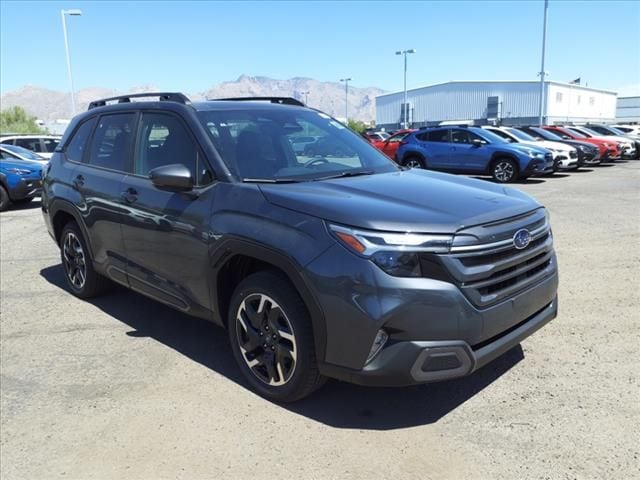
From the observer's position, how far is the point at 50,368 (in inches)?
158

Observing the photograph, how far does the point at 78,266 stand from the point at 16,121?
166 feet

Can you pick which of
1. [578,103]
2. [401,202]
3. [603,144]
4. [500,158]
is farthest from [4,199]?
[578,103]

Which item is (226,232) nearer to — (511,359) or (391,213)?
(391,213)

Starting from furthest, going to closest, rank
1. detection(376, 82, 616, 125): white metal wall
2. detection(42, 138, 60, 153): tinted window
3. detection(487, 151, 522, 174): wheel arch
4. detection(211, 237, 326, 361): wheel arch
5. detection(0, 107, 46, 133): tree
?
1. detection(376, 82, 616, 125): white metal wall
2. detection(0, 107, 46, 133): tree
3. detection(42, 138, 60, 153): tinted window
4. detection(487, 151, 522, 174): wheel arch
5. detection(211, 237, 326, 361): wheel arch

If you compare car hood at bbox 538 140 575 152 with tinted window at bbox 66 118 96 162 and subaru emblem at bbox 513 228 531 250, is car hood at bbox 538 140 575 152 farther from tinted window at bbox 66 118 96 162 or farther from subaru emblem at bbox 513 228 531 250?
subaru emblem at bbox 513 228 531 250

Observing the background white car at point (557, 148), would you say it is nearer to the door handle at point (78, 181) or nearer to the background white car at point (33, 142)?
the background white car at point (33, 142)

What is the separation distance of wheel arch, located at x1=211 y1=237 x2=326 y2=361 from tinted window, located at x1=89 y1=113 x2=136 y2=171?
4.97 feet

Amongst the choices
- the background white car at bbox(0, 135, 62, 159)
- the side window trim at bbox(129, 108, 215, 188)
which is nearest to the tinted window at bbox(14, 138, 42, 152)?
the background white car at bbox(0, 135, 62, 159)

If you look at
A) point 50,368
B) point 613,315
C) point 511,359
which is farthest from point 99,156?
point 613,315

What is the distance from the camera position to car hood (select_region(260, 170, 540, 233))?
9.23 ft

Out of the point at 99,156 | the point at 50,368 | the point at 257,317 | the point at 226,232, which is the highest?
the point at 99,156

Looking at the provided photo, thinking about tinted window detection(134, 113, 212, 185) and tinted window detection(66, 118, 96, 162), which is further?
tinted window detection(66, 118, 96, 162)

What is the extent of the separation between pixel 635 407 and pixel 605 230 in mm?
5496

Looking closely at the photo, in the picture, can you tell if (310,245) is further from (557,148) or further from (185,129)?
(557,148)
